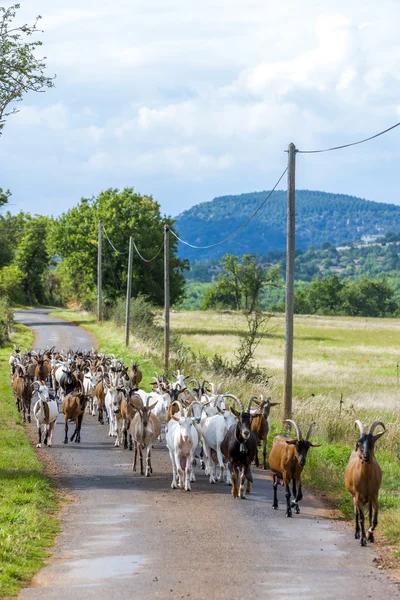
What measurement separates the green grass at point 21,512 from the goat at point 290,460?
3687 millimetres

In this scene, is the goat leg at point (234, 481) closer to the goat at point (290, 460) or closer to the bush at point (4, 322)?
the goat at point (290, 460)

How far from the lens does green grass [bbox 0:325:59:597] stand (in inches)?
443

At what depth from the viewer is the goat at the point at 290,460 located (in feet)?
46.9

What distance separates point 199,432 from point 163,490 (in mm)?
2445

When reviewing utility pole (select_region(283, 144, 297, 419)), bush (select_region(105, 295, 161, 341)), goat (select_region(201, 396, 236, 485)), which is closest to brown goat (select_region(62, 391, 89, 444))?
utility pole (select_region(283, 144, 297, 419))

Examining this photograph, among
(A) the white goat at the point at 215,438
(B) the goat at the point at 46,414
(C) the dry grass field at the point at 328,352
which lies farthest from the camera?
(C) the dry grass field at the point at 328,352

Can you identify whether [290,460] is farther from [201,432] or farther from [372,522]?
[201,432]

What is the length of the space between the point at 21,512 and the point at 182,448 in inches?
146

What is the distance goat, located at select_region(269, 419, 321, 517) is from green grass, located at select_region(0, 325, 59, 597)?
3.69 metres

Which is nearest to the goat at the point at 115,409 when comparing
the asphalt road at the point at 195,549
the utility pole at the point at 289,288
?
the utility pole at the point at 289,288

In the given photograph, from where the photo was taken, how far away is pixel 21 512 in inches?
554

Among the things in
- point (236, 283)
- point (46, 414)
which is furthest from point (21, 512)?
point (236, 283)

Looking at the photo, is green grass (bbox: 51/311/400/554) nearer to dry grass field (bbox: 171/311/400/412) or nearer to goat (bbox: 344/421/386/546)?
dry grass field (bbox: 171/311/400/412)

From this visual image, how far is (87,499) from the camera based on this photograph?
16016 millimetres
